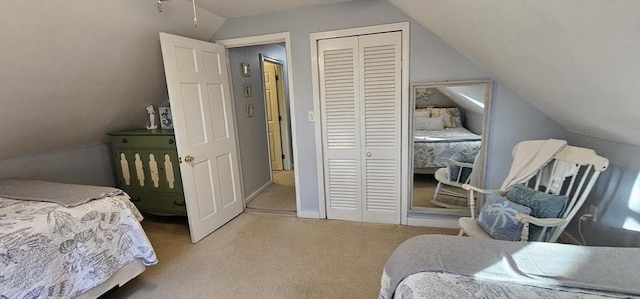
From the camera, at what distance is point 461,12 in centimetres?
159

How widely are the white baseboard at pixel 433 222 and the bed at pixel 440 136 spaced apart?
1.73 feet

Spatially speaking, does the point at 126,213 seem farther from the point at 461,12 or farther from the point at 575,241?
the point at 575,241

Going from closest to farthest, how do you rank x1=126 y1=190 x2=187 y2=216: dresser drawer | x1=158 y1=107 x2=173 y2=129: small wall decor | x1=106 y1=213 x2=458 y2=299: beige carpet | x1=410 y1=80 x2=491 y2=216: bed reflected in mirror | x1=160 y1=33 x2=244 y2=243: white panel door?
x1=106 y1=213 x2=458 y2=299: beige carpet < x1=160 y1=33 x2=244 y2=243: white panel door < x1=410 y1=80 x2=491 y2=216: bed reflected in mirror < x1=126 y1=190 x2=187 y2=216: dresser drawer < x1=158 y1=107 x2=173 y2=129: small wall decor

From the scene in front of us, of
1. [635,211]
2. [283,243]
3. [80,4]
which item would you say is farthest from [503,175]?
[80,4]

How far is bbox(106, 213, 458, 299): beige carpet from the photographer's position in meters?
1.96

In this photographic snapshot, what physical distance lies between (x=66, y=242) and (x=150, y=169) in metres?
1.32

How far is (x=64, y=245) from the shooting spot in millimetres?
1539

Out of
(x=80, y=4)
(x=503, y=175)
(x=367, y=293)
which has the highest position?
(x=80, y=4)

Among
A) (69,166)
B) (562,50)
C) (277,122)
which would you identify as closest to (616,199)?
(562,50)

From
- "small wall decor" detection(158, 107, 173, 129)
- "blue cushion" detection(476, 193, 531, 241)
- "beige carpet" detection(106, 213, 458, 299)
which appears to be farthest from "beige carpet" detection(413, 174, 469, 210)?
"small wall decor" detection(158, 107, 173, 129)

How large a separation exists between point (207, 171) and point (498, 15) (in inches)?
98.0

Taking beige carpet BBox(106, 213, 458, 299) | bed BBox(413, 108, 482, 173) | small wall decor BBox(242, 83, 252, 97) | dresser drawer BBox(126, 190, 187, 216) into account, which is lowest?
beige carpet BBox(106, 213, 458, 299)

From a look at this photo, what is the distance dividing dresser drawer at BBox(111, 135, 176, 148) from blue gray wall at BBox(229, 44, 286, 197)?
2.75ft

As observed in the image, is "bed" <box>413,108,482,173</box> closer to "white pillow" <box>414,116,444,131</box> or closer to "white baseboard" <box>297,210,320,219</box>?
"white pillow" <box>414,116,444,131</box>
